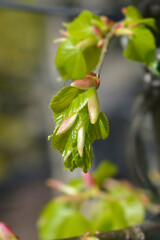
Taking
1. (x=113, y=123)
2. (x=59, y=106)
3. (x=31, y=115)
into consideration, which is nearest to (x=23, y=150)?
(x=31, y=115)

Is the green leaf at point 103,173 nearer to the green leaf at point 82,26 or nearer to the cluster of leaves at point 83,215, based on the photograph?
the cluster of leaves at point 83,215

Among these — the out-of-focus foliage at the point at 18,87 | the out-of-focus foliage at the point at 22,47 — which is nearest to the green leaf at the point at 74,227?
the out-of-focus foliage at the point at 18,87

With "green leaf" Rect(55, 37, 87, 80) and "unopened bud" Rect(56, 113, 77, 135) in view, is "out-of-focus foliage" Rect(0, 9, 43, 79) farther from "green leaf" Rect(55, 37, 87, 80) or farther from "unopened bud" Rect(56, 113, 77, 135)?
"unopened bud" Rect(56, 113, 77, 135)

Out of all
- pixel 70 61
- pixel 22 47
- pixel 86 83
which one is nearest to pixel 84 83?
pixel 86 83

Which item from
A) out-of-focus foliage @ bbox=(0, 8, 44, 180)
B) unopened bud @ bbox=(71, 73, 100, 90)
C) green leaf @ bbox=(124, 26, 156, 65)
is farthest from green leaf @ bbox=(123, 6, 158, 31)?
out-of-focus foliage @ bbox=(0, 8, 44, 180)

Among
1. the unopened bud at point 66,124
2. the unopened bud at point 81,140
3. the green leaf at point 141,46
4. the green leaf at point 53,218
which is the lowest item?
the green leaf at point 53,218

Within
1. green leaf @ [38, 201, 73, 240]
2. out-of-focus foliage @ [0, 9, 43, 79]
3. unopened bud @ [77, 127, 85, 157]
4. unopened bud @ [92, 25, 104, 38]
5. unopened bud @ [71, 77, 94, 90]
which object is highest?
out-of-focus foliage @ [0, 9, 43, 79]
